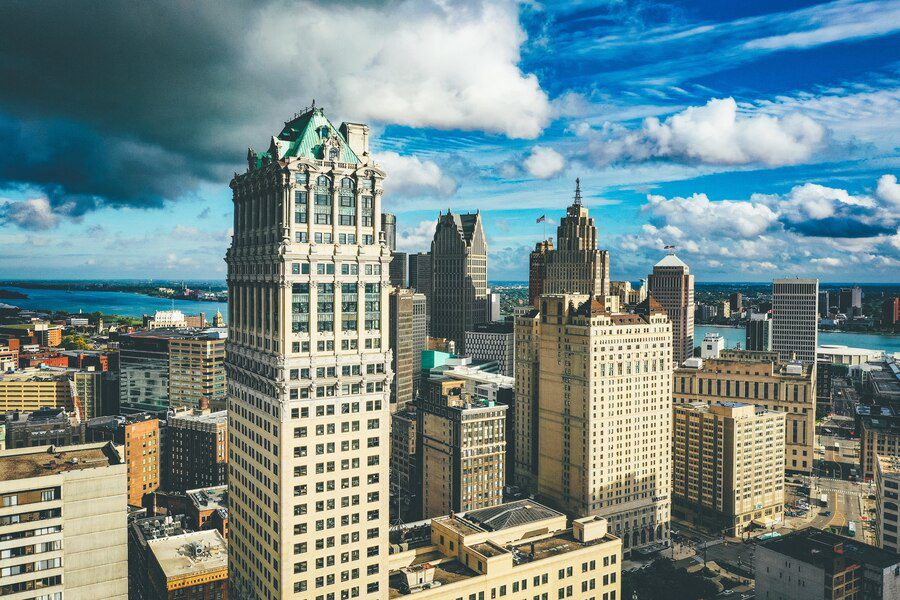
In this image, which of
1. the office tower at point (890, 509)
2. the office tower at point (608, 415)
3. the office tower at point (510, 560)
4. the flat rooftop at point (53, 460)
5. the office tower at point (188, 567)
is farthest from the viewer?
the office tower at point (608, 415)

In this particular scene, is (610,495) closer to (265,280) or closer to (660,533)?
(660,533)

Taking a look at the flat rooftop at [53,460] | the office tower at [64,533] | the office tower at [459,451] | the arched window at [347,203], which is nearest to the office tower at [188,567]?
the flat rooftop at [53,460]

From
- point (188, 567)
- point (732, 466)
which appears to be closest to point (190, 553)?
point (188, 567)

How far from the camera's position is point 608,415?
177000 mm

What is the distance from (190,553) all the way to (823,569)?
119 metres

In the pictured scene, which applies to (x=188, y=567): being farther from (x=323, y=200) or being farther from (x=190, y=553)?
(x=323, y=200)

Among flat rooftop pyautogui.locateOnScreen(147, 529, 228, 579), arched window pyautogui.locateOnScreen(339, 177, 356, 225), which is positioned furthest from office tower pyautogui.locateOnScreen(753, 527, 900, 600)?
arched window pyautogui.locateOnScreen(339, 177, 356, 225)

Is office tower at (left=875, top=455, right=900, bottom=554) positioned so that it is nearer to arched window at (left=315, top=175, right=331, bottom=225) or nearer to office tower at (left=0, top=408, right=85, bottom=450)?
arched window at (left=315, top=175, right=331, bottom=225)

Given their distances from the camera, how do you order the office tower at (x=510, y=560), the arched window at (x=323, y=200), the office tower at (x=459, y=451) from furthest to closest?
the office tower at (x=459, y=451), the office tower at (x=510, y=560), the arched window at (x=323, y=200)

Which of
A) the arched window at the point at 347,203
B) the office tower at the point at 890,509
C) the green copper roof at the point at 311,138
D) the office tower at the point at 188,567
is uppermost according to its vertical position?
the green copper roof at the point at 311,138

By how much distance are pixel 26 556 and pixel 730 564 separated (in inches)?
6027

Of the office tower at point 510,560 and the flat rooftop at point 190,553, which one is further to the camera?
the flat rooftop at point 190,553

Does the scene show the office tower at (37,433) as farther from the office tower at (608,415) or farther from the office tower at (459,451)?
the office tower at (608,415)

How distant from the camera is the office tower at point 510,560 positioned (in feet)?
318
